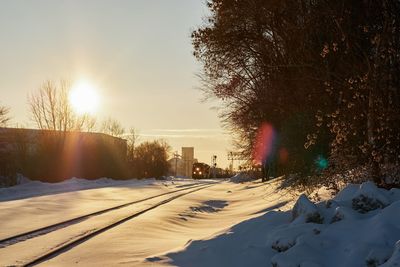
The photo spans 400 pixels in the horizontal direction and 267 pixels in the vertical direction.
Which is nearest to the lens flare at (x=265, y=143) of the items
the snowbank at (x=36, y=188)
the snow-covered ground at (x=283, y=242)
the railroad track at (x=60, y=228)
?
the railroad track at (x=60, y=228)

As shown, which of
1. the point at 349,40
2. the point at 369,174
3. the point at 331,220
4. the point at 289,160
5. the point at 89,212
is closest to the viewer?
the point at 331,220

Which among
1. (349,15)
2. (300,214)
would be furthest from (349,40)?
(300,214)

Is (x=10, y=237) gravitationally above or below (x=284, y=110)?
below

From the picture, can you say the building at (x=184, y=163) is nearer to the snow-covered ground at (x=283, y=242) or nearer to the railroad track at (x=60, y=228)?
the railroad track at (x=60, y=228)

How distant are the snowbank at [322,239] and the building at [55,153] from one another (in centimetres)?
3664

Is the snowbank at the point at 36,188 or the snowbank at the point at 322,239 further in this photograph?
the snowbank at the point at 36,188

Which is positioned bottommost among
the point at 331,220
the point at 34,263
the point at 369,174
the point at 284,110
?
the point at 34,263

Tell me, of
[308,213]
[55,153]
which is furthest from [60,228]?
[55,153]

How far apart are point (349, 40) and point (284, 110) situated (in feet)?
26.6

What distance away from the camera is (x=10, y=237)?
10.8 m

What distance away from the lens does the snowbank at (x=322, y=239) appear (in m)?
6.11

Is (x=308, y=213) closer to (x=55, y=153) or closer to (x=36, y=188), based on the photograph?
(x=36, y=188)

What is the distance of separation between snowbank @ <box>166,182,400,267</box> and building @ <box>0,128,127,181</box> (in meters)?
36.6

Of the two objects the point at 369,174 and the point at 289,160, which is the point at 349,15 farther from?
the point at 289,160
